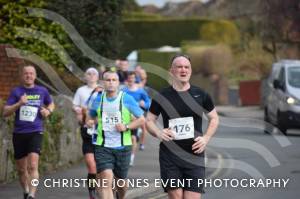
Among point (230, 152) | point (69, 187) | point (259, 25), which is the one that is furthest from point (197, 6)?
point (69, 187)

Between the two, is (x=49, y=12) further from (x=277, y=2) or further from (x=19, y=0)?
(x=277, y=2)

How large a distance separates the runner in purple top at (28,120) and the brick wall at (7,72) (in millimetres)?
3921

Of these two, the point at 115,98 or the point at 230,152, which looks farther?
the point at 230,152

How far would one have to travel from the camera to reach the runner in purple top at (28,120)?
472 inches

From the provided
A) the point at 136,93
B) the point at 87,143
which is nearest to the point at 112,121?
the point at 87,143

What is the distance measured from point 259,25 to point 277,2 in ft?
16.0

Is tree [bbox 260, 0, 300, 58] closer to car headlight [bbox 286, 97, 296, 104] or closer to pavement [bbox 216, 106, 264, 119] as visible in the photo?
pavement [bbox 216, 106, 264, 119]

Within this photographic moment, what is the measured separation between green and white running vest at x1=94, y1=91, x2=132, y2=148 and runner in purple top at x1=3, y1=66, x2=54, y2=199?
63.5 inches

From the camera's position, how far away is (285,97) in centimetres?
2380

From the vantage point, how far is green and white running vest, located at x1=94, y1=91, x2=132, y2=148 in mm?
10570

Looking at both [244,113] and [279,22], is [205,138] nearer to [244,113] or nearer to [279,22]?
[244,113]

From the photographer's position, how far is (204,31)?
182 ft

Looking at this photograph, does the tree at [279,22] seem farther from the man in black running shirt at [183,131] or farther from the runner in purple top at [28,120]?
the man in black running shirt at [183,131]

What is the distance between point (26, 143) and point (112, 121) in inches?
76.9
